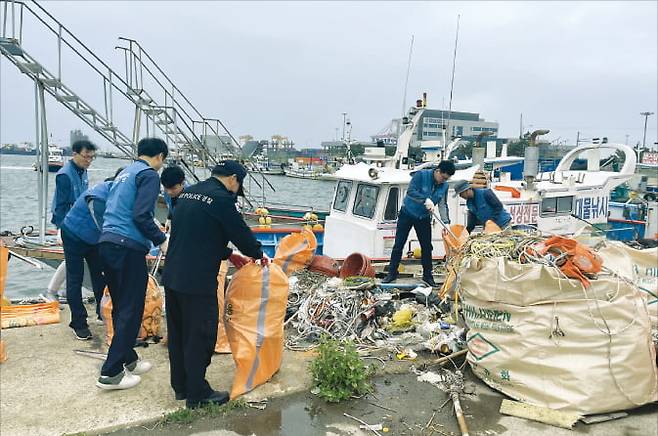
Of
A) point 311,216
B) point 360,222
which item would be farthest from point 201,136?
point 360,222

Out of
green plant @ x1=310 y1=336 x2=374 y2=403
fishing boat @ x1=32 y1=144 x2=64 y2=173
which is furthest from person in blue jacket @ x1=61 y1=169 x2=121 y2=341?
fishing boat @ x1=32 y1=144 x2=64 y2=173

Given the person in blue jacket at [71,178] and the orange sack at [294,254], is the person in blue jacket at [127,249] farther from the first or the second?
the orange sack at [294,254]

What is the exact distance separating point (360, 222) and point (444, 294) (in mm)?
2839

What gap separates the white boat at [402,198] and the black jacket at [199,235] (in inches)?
175

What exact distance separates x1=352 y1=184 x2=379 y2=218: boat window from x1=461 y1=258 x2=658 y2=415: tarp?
409 centimetres

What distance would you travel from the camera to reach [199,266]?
10.0ft

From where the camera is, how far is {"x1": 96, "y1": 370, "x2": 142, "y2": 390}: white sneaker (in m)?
3.43

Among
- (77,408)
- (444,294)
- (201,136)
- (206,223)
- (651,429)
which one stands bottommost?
(77,408)

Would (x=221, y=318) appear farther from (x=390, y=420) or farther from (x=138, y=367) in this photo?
(x=390, y=420)

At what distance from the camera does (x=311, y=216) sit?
11102mm

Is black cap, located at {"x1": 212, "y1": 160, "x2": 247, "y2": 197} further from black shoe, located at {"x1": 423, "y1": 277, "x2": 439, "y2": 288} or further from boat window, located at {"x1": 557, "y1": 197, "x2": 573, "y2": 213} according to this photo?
boat window, located at {"x1": 557, "y1": 197, "x2": 573, "y2": 213}

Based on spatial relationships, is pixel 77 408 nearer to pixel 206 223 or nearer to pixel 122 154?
pixel 206 223

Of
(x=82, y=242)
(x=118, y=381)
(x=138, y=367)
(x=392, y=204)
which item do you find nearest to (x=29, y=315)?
(x=82, y=242)

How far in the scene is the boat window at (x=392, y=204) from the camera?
290 inches
